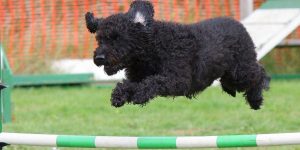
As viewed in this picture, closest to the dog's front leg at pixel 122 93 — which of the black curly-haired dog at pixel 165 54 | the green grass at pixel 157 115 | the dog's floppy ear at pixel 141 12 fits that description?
the black curly-haired dog at pixel 165 54

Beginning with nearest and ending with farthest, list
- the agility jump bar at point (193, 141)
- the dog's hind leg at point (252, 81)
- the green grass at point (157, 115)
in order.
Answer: the agility jump bar at point (193, 141), the dog's hind leg at point (252, 81), the green grass at point (157, 115)

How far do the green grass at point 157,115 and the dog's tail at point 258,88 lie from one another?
197cm

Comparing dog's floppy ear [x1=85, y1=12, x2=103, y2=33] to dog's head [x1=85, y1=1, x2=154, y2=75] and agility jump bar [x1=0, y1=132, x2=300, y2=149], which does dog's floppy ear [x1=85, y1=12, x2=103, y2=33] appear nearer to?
dog's head [x1=85, y1=1, x2=154, y2=75]

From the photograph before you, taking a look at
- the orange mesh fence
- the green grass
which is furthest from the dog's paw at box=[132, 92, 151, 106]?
the orange mesh fence

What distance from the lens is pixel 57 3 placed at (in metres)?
12.8

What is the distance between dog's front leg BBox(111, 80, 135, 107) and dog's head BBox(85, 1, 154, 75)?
0.42 feet

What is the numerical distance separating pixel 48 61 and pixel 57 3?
3.19 feet

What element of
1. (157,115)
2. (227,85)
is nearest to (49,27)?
(157,115)

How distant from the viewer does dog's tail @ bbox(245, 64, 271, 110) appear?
18.5 ft

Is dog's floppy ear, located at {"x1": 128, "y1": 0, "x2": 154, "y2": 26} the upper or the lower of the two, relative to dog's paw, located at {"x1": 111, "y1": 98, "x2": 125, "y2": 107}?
upper

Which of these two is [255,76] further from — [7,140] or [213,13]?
[213,13]

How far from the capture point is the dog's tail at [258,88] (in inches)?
222

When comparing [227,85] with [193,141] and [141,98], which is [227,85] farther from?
[141,98]

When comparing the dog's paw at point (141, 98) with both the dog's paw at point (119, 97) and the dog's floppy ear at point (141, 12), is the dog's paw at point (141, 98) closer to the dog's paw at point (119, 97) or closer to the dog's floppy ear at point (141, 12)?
the dog's paw at point (119, 97)
